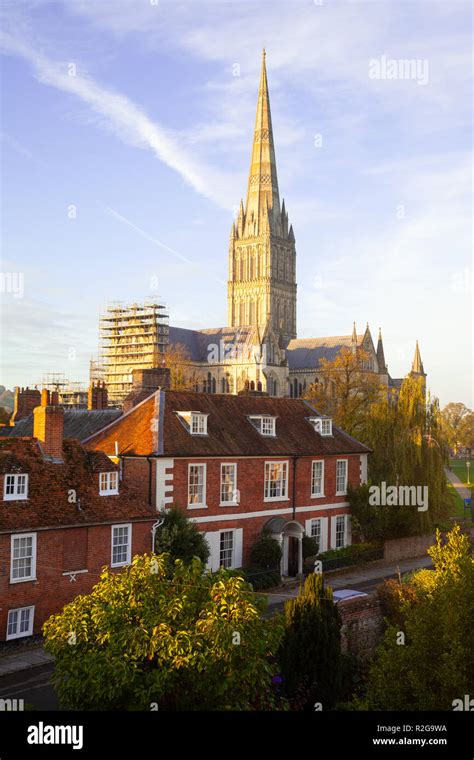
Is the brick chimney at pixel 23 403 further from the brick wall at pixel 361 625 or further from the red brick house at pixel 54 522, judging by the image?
the brick wall at pixel 361 625

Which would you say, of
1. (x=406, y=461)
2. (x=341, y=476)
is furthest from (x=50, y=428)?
(x=406, y=461)

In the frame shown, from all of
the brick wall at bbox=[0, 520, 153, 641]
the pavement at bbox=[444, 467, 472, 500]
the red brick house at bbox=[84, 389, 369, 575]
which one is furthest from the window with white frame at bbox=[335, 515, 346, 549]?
the pavement at bbox=[444, 467, 472, 500]

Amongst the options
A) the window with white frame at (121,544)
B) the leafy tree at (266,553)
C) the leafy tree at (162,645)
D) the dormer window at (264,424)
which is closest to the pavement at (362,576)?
the leafy tree at (266,553)

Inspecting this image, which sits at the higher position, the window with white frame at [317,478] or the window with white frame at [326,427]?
the window with white frame at [326,427]

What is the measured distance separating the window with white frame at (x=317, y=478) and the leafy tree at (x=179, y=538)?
995 centimetres

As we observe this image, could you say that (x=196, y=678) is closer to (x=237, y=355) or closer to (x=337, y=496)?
(x=337, y=496)

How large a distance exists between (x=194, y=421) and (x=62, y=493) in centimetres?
828

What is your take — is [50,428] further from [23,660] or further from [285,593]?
[285,593]

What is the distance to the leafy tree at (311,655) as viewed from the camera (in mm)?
19703

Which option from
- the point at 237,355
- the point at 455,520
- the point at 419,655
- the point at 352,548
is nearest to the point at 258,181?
the point at 237,355

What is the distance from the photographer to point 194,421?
3344cm

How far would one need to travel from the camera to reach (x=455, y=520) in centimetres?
5275

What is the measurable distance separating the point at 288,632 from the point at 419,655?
4.73m

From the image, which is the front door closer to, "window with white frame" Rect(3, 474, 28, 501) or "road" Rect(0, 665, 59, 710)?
"window with white frame" Rect(3, 474, 28, 501)
